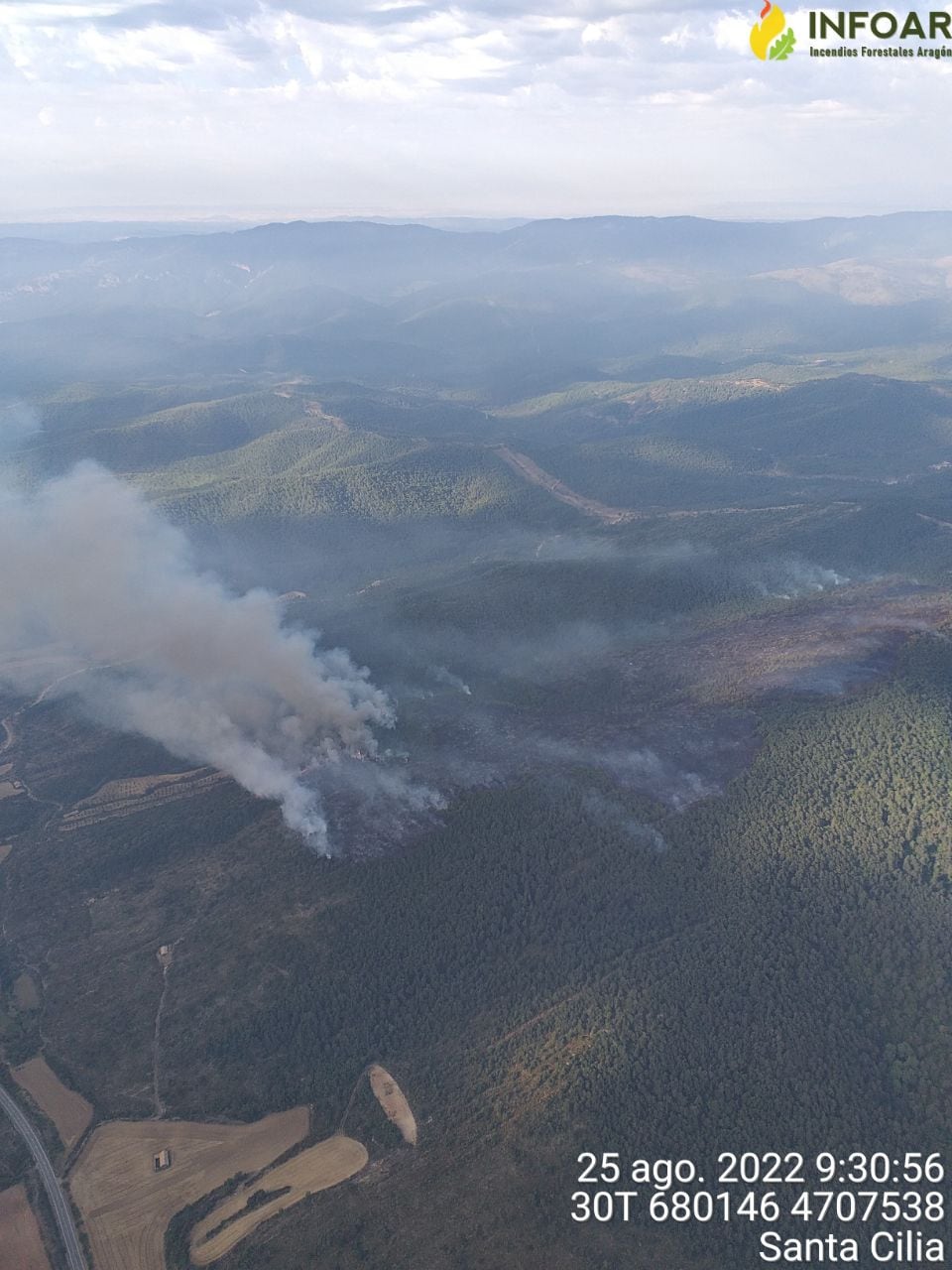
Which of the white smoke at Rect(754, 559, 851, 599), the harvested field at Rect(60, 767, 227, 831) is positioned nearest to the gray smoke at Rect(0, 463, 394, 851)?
the harvested field at Rect(60, 767, 227, 831)

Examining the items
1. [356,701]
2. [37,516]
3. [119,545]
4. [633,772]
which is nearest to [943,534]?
[633,772]

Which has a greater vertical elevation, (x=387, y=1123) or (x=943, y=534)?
(x=943, y=534)

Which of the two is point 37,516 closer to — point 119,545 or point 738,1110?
point 119,545

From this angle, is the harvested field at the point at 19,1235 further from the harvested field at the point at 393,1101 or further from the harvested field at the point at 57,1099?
the harvested field at the point at 393,1101

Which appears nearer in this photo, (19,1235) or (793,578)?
(19,1235)

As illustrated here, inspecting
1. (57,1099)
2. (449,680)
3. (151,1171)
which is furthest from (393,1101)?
(449,680)
